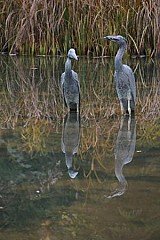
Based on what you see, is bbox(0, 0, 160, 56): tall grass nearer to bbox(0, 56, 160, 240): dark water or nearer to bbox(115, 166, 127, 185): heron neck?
bbox(0, 56, 160, 240): dark water

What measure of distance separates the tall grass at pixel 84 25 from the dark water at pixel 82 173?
4.66m

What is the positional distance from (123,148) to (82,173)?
665 mm

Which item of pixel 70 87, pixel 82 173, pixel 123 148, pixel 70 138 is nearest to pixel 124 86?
pixel 70 87

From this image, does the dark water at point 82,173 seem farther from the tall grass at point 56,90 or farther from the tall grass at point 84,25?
the tall grass at point 84,25

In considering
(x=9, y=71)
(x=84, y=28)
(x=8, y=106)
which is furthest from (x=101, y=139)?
(x=84, y=28)

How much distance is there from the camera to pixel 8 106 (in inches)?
235

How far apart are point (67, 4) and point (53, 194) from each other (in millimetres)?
8308

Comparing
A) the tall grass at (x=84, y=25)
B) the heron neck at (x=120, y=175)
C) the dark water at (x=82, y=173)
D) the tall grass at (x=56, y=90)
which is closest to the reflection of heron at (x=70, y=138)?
the dark water at (x=82, y=173)

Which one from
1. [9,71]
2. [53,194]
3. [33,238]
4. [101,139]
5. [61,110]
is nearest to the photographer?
[33,238]

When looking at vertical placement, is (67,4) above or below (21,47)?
above

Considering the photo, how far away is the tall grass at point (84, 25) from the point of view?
11.0 metres

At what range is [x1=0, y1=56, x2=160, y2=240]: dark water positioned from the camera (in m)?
2.94

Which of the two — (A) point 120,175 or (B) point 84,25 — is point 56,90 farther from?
(B) point 84,25

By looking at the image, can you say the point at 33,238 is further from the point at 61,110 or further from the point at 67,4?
the point at 67,4
